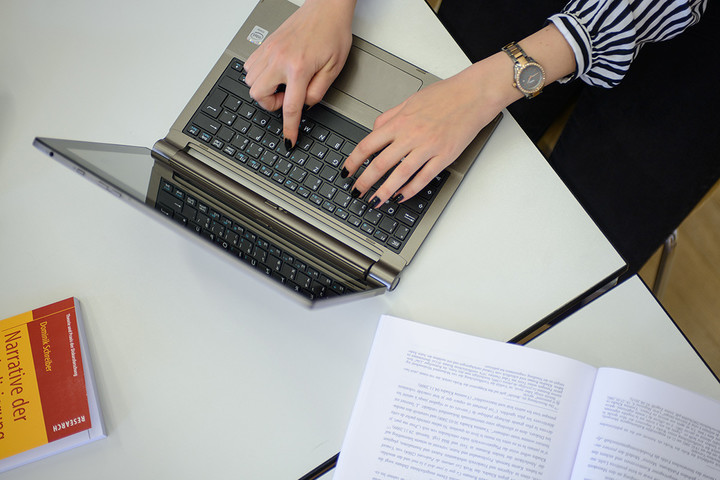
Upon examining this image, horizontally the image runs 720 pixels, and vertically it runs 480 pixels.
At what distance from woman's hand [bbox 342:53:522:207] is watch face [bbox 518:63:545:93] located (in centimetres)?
2

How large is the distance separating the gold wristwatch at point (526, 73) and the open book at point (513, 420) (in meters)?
0.34

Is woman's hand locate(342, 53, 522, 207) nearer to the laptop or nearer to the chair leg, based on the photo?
the laptop

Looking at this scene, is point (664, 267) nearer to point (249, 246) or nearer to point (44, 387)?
point (249, 246)

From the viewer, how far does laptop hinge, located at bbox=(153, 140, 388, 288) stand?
2.10ft

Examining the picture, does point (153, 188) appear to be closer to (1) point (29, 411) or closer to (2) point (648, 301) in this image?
(1) point (29, 411)

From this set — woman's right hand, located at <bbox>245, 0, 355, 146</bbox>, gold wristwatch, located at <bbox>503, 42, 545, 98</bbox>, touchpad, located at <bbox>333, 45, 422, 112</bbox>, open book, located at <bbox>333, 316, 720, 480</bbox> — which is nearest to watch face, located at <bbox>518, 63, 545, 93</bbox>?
gold wristwatch, located at <bbox>503, 42, 545, 98</bbox>

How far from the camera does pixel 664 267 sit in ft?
3.73

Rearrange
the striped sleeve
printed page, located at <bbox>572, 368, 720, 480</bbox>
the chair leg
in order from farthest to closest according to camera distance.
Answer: the chair leg
the striped sleeve
printed page, located at <bbox>572, 368, 720, 480</bbox>

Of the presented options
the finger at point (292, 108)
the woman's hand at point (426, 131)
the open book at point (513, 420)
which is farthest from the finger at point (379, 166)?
the open book at point (513, 420)

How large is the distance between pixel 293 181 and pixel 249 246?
10 centimetres

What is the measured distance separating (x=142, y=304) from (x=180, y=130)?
24 centimetres

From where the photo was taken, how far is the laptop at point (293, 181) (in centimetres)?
64

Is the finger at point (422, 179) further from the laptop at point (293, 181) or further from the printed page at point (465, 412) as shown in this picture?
the printed page at point (465, 412)

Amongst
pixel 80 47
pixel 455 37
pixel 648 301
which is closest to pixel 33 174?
pixel 80 47
